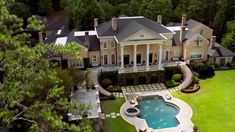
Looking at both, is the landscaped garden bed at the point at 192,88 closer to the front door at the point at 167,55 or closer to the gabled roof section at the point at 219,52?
the front door at the point at 167,55

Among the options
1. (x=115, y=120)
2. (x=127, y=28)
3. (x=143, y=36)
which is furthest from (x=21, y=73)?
(x=127, y=28)

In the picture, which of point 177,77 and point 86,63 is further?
point 86,63

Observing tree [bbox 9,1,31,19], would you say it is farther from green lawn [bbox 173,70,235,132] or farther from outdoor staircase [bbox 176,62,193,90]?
green lawn [bbox 173,70,235,132]

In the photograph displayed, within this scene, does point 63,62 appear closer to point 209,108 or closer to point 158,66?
point 158,66

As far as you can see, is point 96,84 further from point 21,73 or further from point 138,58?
point 21,73

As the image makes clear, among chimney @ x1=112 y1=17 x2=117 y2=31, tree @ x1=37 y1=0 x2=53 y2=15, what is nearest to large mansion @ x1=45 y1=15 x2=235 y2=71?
chimney @ x1=112 y1=17 x2=117 y2=31

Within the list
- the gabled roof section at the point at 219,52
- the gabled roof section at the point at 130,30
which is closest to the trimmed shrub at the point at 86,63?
the gabled roof section at the point at 130,30
